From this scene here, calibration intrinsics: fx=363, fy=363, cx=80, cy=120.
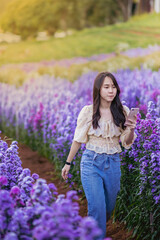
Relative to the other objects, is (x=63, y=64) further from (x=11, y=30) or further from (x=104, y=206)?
(x=104, y=206)

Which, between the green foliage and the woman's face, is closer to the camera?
the woman's face

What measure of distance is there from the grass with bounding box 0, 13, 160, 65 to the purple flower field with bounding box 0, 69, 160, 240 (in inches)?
77.7

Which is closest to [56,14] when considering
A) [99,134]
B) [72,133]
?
[72,133]

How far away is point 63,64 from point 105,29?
134 centimetres

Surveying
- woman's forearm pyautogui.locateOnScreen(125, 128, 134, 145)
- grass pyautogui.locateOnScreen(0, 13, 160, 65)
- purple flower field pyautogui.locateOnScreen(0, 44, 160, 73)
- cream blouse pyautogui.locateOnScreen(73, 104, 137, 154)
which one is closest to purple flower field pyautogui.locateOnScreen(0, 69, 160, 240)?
woman's forearm pyautogui.locateOnScreen(125, 128, 134, 145)

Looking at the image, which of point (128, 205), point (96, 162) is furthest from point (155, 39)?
point (96, 162)

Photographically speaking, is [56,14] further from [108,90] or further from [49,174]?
[108,90]

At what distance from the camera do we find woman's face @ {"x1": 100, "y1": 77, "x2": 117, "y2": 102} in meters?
2.29

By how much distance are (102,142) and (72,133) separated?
155 centimetres

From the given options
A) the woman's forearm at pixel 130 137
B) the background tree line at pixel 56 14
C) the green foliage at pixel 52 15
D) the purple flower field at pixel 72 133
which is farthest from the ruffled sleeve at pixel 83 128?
the green foliage at pixel 52 15

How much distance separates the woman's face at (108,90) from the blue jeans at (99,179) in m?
0.36

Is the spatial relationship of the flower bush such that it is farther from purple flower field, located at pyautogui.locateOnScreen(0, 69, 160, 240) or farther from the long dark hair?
the long dark hair

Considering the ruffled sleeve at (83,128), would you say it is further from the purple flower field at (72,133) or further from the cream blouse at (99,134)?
the purple flower field at (72,133)

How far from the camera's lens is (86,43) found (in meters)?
8.67
